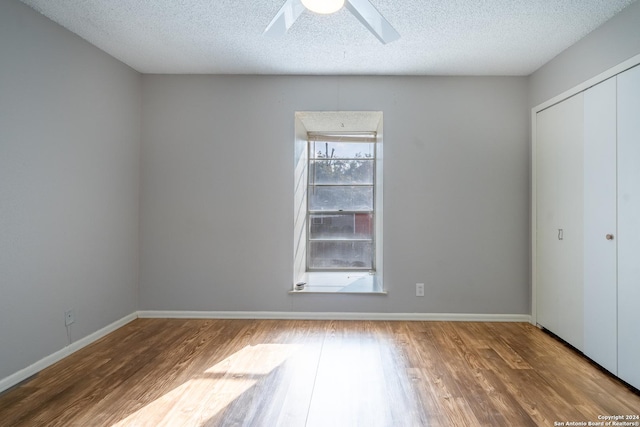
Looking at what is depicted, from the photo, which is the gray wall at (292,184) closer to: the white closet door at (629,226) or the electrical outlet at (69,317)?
the electrical outlet at (69,317)

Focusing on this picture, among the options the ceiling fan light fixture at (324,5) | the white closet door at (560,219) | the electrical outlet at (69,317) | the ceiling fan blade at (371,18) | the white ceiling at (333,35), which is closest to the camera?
the ceiling fan light fixture at (324,5)

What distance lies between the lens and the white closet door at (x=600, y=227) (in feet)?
7.60

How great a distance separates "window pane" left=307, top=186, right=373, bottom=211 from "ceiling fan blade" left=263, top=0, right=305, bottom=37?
2.21 meters

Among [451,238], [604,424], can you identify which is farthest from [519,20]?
[604,424]

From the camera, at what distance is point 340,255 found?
4.20m

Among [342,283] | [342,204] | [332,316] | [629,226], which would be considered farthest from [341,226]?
[629,226]

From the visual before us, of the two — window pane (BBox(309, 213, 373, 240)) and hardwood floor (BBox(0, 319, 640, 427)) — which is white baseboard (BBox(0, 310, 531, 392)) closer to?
hardwood floor (BBox(0, 319, 640, 427))

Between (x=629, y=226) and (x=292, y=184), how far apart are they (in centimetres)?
260

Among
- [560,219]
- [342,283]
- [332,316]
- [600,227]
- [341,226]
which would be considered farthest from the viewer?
[341,226]

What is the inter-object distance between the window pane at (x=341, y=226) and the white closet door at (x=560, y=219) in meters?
1.78

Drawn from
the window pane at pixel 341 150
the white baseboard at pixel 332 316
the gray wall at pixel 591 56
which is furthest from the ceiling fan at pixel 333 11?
the white baseboard at pixel 332 316

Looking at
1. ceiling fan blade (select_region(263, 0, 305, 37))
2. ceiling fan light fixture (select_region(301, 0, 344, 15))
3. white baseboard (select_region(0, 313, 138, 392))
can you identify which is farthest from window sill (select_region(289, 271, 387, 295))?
ceiling fan light fixture (select_region(301, 0, 344, 15))

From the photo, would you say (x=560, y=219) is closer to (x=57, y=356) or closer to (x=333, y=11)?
(x=333, y=11)

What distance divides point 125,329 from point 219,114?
87.7 inches
